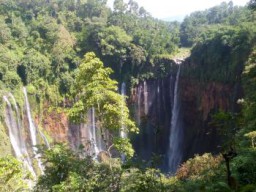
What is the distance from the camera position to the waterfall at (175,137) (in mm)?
26656

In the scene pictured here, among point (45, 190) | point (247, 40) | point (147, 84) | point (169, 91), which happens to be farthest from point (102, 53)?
point (45, 190)

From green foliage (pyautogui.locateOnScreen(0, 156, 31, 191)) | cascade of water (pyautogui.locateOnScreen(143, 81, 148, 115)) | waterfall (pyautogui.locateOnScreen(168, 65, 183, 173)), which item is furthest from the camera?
cascade of water (pyautogui.locateOnScreen(143, 81, 148, 115))

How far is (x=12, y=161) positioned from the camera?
7148mm

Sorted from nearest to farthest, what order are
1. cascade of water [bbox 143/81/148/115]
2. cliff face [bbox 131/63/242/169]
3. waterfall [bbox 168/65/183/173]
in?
cliff face [bbox 131/63/242/169], waterfall [bbox 168/65/183/173], cascade of water [bbox 143/81/148/115]

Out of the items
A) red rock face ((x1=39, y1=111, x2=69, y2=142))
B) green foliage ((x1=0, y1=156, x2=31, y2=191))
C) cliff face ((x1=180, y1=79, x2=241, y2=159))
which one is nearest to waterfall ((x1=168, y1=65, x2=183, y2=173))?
cliff face ((x1=180, y1=79, x2=241, y2=159))

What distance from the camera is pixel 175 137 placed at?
90.8 ft

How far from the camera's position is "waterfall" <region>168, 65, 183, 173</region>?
26.7 meters

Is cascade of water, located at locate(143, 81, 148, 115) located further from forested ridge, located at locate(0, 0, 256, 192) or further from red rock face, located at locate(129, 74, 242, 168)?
forested ridge, located at locate(0, 0, 256, 192)

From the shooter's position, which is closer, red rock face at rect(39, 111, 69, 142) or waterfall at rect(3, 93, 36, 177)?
waterfall at rect(3, 93, 36, 177)

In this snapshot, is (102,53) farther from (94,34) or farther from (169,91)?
(169,91)

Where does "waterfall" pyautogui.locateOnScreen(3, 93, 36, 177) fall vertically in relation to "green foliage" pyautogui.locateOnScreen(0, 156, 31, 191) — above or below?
below

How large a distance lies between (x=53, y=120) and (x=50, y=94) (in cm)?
201

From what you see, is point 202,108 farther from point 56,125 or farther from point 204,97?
point 56,125

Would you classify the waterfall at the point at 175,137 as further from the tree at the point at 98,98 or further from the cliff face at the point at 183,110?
the tree at the point at 98,98
